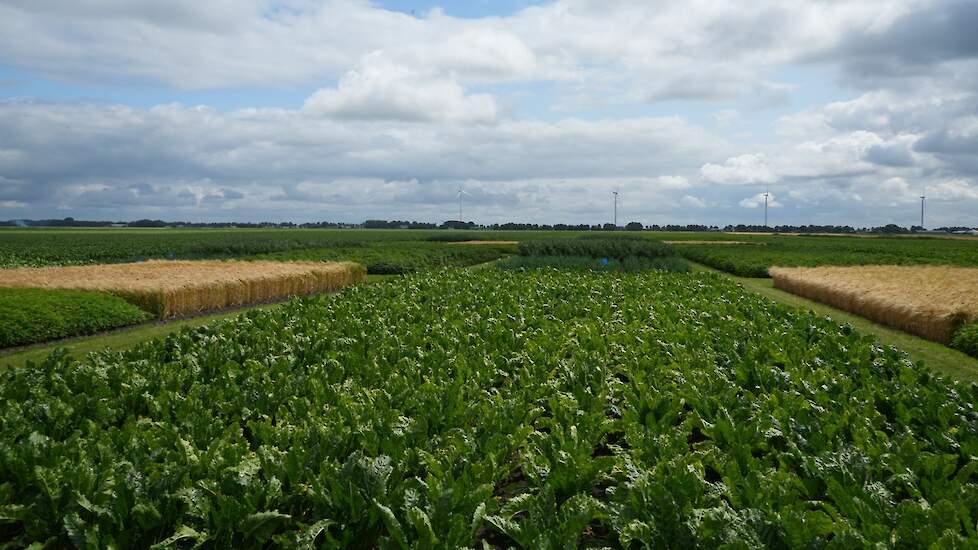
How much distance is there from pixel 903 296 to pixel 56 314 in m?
24.0

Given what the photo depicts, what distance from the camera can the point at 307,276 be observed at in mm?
30469

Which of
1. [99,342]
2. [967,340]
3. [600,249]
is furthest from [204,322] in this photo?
[600,249]

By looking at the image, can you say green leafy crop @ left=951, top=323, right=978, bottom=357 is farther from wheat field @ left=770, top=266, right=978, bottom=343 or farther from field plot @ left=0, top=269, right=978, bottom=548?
field plot @ left=0, top=269, right=978, bottom=548

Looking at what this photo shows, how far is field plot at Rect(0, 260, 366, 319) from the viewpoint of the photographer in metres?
21.4

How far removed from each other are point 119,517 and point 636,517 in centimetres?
390

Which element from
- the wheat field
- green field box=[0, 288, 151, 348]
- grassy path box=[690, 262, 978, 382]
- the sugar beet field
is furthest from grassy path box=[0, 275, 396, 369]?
the wheat field

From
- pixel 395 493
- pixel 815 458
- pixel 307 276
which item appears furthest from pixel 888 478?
pixel 307 276

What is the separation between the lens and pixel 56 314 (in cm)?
1794

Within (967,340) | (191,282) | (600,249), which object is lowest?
(967,340)

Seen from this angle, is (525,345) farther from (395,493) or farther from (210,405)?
(395,493)

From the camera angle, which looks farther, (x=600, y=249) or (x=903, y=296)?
(x=600, y=249)

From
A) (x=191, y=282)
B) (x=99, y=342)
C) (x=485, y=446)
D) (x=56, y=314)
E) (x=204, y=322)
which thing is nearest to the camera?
(x=485, y=446)

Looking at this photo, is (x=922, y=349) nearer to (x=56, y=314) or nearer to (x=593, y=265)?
(x=593, y=265)

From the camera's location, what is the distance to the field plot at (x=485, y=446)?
5.05 m
